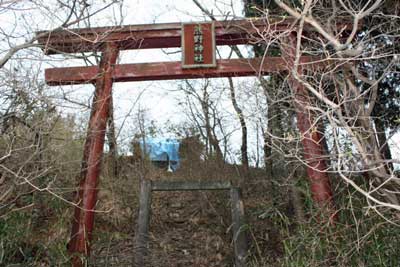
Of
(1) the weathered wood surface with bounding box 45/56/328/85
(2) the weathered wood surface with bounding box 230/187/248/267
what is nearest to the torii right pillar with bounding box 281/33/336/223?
(1) the weathered wood surface with bounding box 45/56/328/85

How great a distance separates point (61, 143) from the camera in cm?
542

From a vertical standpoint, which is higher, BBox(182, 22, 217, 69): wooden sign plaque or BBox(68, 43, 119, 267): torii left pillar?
BBox(182, 22, 217, 69): wooden sign plaque

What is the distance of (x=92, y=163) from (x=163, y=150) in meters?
3.67

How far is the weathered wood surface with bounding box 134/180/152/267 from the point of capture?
5.37 meters

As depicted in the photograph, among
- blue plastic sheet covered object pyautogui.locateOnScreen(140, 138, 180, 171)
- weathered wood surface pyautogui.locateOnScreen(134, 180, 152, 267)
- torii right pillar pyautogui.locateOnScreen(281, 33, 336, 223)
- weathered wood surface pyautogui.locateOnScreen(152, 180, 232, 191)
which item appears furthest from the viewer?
blue plastic sheet covered object pyautogui.locateOnScreen(140, 138, 180, 171)

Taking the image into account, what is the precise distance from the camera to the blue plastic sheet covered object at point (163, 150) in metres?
8.82

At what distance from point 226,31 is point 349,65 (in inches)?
73.6

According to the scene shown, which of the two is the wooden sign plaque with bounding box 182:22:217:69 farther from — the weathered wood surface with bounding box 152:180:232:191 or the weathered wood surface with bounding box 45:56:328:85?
the weathered wood surface with bounding box 152:180:232:191

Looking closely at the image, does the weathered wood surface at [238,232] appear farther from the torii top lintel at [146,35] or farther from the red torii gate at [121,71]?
the torii top lintel at [146,35]

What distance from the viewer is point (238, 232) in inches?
209

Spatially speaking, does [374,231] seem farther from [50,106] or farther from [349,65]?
[50,106]

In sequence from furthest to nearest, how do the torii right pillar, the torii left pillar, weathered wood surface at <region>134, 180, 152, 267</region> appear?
weathered wood surface at <region>134, 180, 152, 267</region>
the torii left pillar
the torii right pillar

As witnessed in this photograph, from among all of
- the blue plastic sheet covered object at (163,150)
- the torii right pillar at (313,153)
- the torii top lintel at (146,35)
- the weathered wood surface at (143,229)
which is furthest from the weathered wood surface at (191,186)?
the blue plastic sheet covered object at (163,150)

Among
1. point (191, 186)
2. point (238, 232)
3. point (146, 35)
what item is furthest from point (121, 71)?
point (238, 232)
